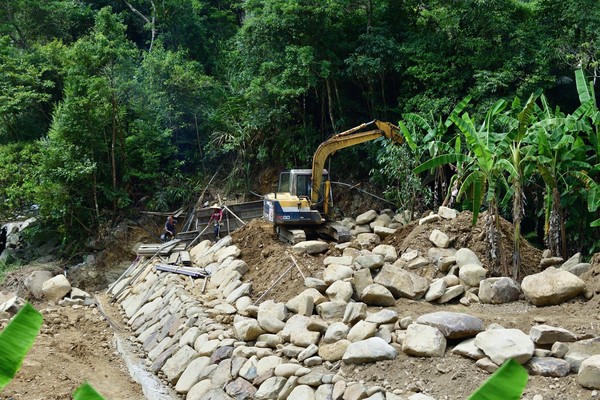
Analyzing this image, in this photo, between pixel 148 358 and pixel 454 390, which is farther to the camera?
pixel 148 358

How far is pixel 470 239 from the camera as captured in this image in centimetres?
1291

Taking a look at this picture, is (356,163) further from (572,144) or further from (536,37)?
(572,144)

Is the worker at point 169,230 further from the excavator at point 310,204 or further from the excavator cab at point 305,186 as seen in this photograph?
the excavator cab at point 305,186

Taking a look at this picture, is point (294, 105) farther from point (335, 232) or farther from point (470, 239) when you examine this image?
point (470, 239)

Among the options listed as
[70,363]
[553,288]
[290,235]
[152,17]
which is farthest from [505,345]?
[152,17]

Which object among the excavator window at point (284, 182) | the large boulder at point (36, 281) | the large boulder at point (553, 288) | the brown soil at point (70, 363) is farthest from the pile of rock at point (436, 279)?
the large boulder at point (36, 281)

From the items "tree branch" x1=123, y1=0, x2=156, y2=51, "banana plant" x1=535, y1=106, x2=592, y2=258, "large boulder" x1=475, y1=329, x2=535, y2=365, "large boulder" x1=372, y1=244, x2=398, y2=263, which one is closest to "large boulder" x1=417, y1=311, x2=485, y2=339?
"large boulder" x1=475, y1=329, x2=535, y2=365

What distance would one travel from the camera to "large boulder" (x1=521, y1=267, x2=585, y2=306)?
1059 centimetres

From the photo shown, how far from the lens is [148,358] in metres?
13.0

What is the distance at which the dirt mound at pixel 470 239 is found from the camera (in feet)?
41.0

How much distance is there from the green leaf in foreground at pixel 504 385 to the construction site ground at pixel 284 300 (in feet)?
19.2

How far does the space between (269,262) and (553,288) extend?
19.1ft

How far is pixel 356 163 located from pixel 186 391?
32.5 ft

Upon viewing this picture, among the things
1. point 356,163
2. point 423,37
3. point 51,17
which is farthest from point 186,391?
point 51,17
